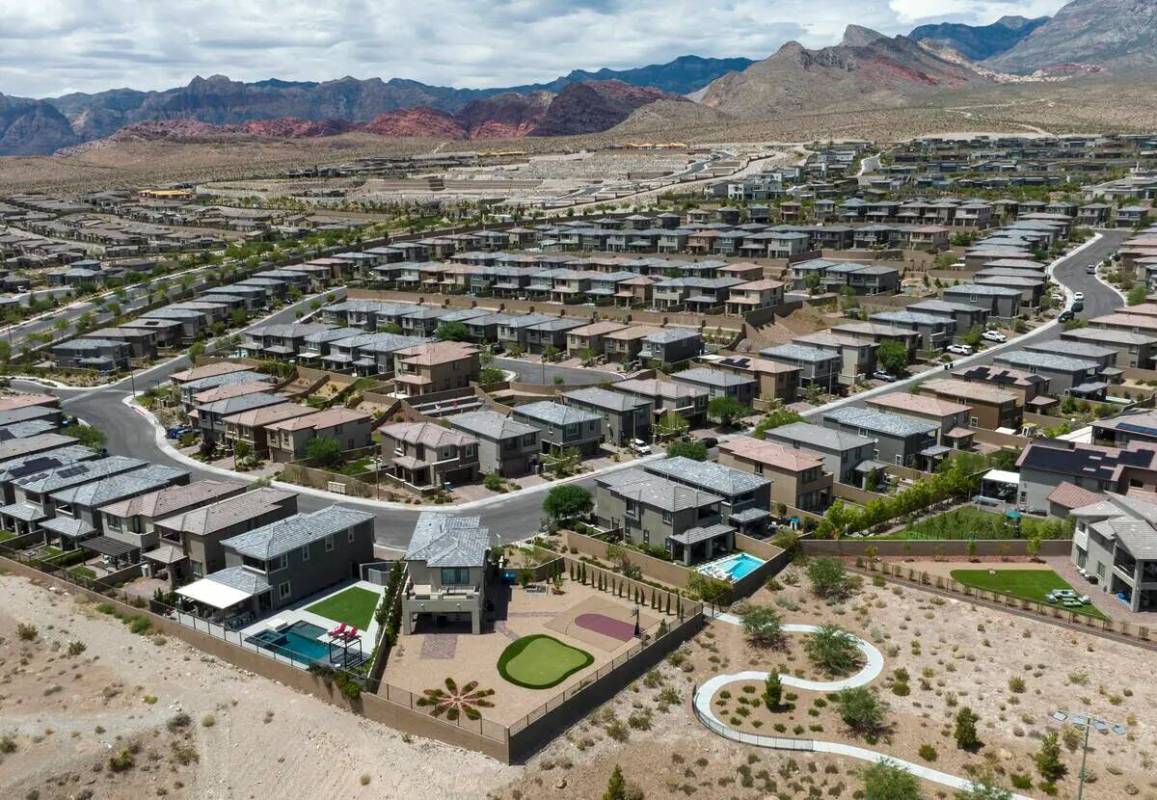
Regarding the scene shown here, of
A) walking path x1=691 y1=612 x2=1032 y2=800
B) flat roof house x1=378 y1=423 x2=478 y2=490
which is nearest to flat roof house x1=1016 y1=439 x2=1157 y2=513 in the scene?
walking path x1=691 y1=612 x2=1032 y2=800

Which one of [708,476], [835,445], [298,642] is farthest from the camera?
[835,445]

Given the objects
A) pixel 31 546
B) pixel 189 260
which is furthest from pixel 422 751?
pixel 189 260

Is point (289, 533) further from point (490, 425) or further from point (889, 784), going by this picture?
point (889, 784)

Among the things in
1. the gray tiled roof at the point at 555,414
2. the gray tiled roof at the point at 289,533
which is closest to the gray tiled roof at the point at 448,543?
the gray tiled roof at the point at 289,533

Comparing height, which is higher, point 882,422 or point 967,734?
point 882,422

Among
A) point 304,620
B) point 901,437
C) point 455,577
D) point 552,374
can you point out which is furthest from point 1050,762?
point 552,374

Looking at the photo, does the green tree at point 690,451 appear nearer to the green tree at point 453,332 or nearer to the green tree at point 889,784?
the green tree at point 889,784
